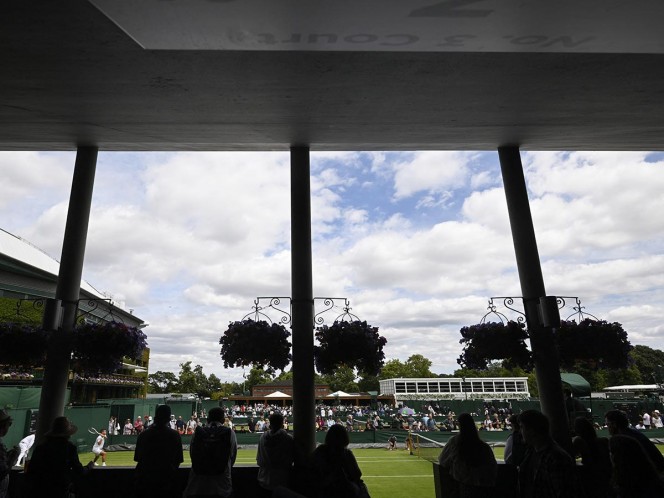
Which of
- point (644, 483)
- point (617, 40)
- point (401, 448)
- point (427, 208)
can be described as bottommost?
point (401, 448)

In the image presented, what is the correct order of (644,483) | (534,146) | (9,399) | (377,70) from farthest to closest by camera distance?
(9,399), (534,146), (377,70), (644,483)

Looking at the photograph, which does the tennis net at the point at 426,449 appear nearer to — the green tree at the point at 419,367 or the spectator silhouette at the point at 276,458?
the spectator silhouette at the point at 276,458

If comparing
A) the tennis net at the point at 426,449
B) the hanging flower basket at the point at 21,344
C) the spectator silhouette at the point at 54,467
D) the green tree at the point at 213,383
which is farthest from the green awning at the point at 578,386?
the green tree at the point at 213,383

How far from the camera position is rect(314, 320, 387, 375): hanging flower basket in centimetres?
499

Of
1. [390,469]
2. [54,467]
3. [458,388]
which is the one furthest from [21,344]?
[458,388]

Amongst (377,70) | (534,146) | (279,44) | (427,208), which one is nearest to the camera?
(279,44)

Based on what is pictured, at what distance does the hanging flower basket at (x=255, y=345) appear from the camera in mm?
4945

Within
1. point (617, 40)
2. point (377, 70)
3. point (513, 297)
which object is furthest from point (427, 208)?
point (617, 40)

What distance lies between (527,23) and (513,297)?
3.37 metres

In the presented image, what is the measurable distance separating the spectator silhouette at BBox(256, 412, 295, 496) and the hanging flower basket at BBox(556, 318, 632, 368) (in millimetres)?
3346

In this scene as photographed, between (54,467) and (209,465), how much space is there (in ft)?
4.12

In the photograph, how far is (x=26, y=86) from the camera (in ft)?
14.4

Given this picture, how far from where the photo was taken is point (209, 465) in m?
3.63

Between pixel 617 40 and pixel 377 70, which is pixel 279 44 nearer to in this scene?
pixel 377 70
